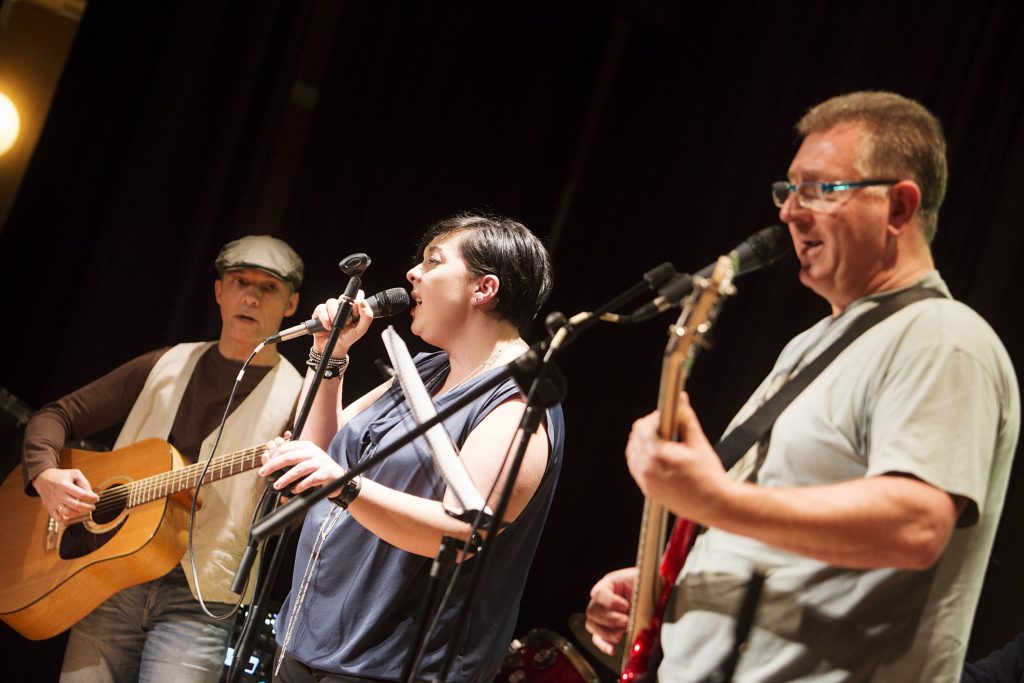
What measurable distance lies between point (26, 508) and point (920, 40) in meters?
3.46

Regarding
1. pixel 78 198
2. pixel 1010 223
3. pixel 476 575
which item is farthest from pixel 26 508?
pixel 1010 223

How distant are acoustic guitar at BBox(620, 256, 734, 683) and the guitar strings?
1610mm

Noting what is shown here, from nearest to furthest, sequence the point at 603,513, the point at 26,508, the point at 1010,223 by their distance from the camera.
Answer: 1. the point at 1010,223
2. the point at 26,508
3. the point at 603,513

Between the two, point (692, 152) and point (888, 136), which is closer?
point (888, 136)

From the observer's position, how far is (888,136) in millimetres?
1560

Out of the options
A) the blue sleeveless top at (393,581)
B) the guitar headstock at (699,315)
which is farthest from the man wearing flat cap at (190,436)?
the guitar headstock at (699,315)

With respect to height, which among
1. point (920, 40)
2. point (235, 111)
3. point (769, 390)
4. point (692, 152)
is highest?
point (920, 40)

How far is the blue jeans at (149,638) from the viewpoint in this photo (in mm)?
2990

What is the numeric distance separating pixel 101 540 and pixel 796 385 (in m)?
2.49

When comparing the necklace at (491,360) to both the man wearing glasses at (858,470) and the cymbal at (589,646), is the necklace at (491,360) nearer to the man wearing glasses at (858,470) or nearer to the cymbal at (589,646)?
the man wearing glasses at (858,470)

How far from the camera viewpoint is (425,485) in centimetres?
221

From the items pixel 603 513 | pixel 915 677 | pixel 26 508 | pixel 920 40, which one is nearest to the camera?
pixel 915 677

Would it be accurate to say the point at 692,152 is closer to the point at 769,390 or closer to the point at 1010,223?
the point at 1010,223

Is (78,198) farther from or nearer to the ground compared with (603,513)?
farther from the ground
